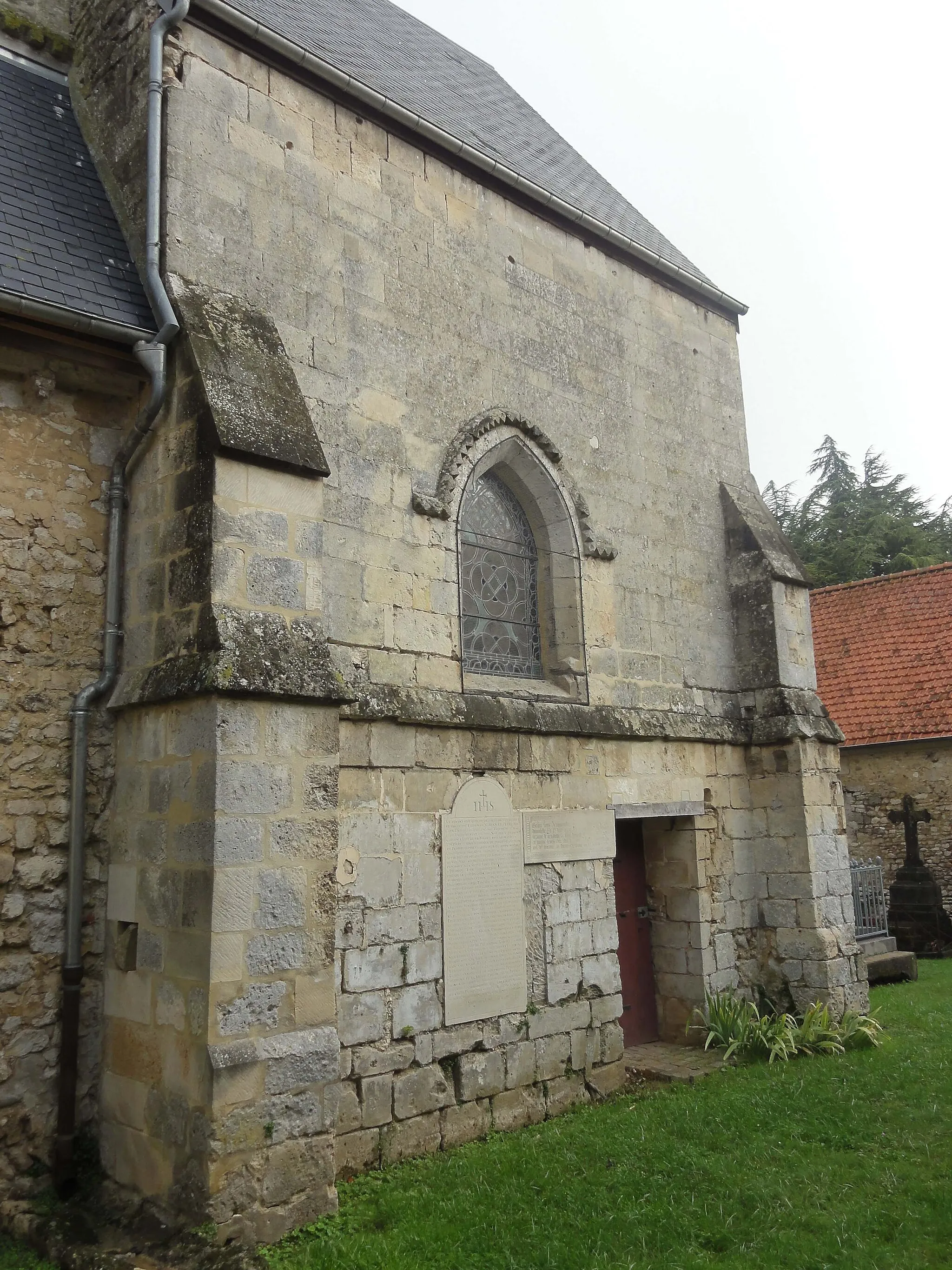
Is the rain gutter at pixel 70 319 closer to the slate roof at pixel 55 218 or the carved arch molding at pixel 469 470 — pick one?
the slate roof at pixel 55 218

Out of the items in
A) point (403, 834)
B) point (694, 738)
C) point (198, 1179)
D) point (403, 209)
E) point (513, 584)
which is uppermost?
point (403, 209)

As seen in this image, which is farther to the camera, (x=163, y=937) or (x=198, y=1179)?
(x=163, y=937)

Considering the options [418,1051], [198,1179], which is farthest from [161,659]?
[418,1051]

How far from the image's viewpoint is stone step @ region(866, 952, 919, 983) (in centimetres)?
1111

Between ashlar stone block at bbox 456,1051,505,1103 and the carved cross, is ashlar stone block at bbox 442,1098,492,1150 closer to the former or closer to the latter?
ashlar stone block at bbox 456,1051,505,1103

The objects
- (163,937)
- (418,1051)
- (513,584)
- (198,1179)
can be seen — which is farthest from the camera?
(513,584)

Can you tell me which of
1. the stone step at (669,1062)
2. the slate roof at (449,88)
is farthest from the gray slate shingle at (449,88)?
the stone step at (669,1062)

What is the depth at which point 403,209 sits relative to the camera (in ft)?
22.2

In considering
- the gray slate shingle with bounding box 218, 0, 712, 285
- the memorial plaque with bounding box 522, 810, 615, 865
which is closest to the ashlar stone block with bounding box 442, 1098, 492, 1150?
the memorial plaque with bounding box 522, 810, 615, 865

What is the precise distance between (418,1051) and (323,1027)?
120cm

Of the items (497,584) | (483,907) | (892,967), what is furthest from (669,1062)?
(892,967)

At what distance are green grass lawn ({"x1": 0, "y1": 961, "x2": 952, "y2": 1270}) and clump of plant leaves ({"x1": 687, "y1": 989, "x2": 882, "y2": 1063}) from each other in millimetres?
833

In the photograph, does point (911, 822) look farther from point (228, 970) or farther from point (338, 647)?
point (228, 970)

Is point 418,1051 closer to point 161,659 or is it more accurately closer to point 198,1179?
point 198,1179
